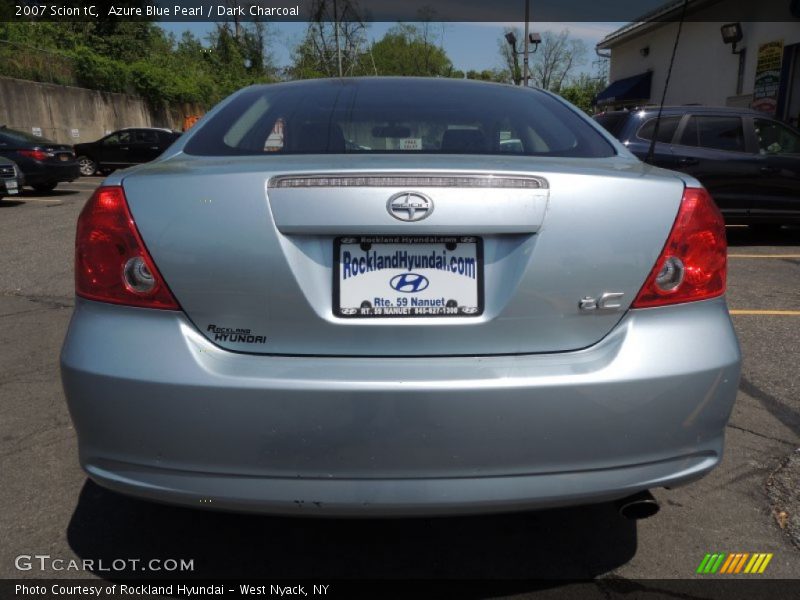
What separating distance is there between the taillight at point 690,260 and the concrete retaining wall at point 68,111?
82.7 feet

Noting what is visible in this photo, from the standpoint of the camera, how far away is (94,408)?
5.98 feet

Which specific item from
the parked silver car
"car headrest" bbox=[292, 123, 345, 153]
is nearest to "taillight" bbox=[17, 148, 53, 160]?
"car headrest" bbox=[292, 123, 345, 153]

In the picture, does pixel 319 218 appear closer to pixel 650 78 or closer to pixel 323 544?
pixel 323 544

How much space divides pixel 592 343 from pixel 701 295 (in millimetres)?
367

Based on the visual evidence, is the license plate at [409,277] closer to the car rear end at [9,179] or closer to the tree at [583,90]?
the car rear end at [9,179]

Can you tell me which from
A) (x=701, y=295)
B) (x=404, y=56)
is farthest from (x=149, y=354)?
(x=404, y=56)

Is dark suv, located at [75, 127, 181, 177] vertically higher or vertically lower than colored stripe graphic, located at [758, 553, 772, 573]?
higher

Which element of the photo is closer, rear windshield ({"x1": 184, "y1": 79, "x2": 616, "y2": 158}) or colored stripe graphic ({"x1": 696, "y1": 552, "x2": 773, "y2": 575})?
colored stripe graphic ({"x1": 696, "y1": 552, "x2": 773, "y2": 575})

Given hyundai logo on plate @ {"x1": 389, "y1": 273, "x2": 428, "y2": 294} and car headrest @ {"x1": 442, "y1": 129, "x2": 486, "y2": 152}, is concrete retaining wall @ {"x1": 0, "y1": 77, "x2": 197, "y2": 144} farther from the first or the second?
hyundai logo on plate @ {"x1": 389, "y1": 273, "x2": 428, "y2": 294}

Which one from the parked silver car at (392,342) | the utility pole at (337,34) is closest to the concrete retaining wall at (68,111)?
the utility pole at (337,34)

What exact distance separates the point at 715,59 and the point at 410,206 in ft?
64.6

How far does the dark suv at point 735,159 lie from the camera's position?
8.46m

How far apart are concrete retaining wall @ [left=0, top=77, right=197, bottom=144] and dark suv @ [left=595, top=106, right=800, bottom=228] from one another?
2171cm

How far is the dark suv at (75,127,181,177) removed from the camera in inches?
802
